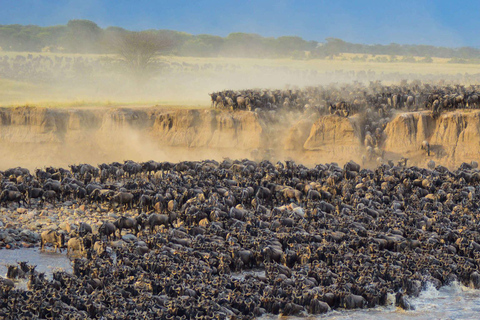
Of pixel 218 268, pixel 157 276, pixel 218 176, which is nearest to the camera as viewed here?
pixel 157 276

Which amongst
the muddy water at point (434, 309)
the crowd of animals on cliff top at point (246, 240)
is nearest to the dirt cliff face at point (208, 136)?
the crowd of animals on cliff top at point (246, 240)

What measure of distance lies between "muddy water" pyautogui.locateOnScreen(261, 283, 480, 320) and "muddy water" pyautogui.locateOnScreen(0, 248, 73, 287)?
6569 mm

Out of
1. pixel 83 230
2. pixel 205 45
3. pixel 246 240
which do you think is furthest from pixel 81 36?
pixel 246 240

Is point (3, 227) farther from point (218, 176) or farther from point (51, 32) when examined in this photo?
point (51, 32)

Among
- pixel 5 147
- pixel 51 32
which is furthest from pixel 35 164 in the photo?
pixel 51 32

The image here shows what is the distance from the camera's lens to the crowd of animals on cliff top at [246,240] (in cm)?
1449

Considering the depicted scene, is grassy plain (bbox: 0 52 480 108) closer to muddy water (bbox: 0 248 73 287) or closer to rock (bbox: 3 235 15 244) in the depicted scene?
rock (bbox: 3 235 15 244)

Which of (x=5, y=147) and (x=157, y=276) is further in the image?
(x=5, y=147)

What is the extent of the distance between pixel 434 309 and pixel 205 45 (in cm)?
10593

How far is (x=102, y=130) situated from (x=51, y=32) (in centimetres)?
8446

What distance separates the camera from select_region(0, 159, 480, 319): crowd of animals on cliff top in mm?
14492

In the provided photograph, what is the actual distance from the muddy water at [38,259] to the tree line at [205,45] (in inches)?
2977

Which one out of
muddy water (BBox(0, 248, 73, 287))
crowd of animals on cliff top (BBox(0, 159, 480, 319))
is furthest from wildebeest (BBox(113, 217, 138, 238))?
muddy water (BBox(0, 248, 73, 287))

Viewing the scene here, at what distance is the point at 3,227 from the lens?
21.3m
